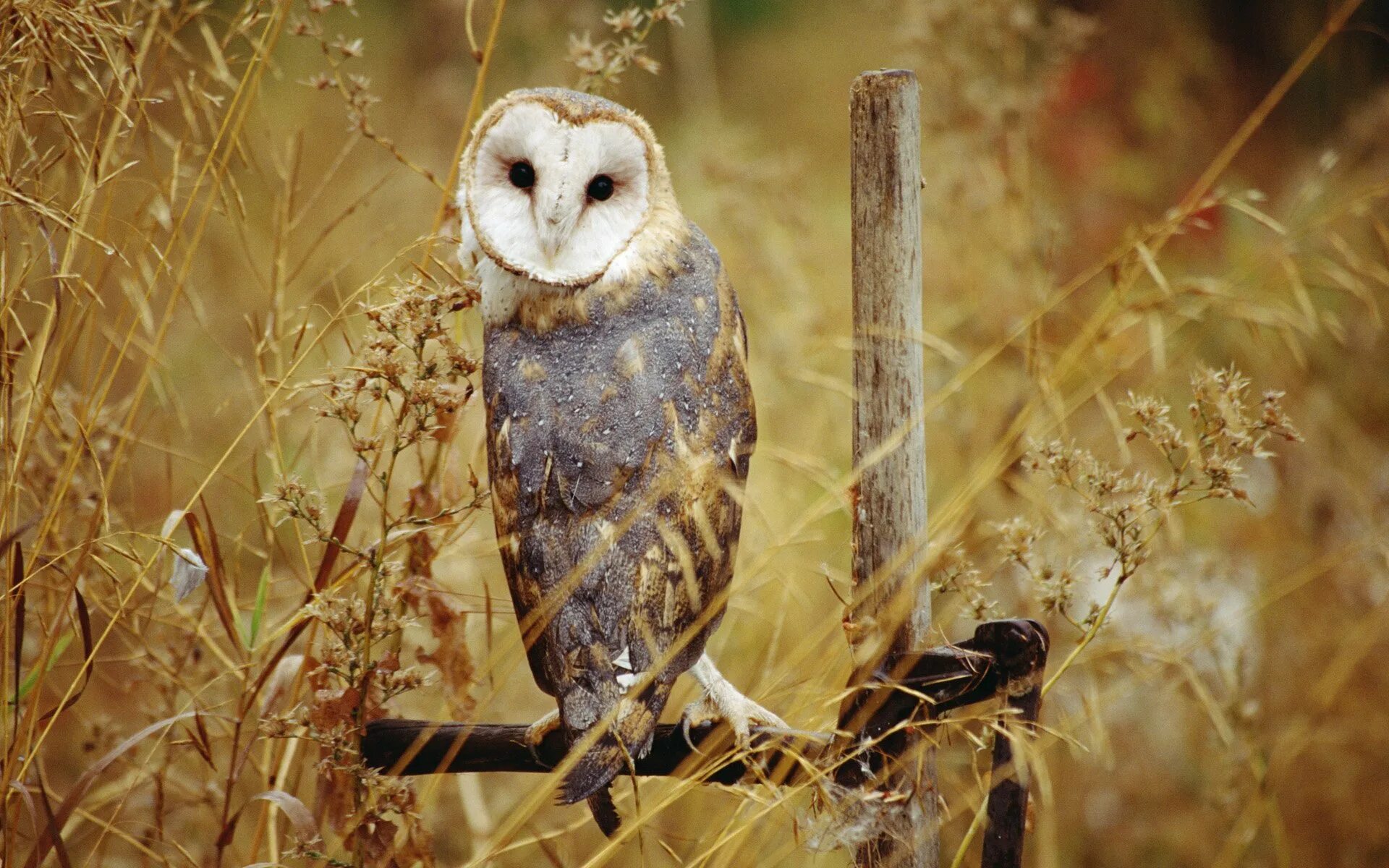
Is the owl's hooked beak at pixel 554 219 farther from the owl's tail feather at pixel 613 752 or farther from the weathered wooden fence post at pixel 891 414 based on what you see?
the owl's tail feather at pixel 613 752

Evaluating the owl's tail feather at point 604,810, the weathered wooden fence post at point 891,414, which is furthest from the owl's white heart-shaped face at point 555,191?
the owl's tail feather at point 604,810

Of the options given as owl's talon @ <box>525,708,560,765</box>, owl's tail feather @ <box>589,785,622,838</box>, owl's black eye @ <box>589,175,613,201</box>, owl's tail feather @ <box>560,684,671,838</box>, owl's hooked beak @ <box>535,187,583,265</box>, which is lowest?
owl's tail feather @ <box>589,785,622,838</box>

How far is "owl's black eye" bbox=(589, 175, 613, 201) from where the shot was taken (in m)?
1.30

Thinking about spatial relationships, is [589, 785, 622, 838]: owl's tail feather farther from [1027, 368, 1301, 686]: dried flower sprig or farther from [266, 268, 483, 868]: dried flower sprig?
[1027, 368, 1301, 686]: dried flower sprig

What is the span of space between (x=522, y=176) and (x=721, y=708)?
0.74m

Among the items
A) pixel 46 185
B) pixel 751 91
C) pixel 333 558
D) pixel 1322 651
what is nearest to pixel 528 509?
pixel 333 558

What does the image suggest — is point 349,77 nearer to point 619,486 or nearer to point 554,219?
point 554,219

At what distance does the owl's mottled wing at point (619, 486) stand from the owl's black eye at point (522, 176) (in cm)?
16

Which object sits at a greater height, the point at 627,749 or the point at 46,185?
the point at 46,185

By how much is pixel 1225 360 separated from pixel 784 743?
284 centimetres

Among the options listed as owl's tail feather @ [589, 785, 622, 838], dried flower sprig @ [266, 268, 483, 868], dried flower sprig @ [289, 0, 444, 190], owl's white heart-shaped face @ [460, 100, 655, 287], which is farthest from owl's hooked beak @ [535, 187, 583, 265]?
owl's tail feather @ [589, 785, 622, 838]

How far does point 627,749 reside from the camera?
125cm

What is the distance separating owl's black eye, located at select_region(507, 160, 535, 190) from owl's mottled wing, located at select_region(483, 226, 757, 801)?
159 mm

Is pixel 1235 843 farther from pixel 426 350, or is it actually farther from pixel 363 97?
pixel 363 97
